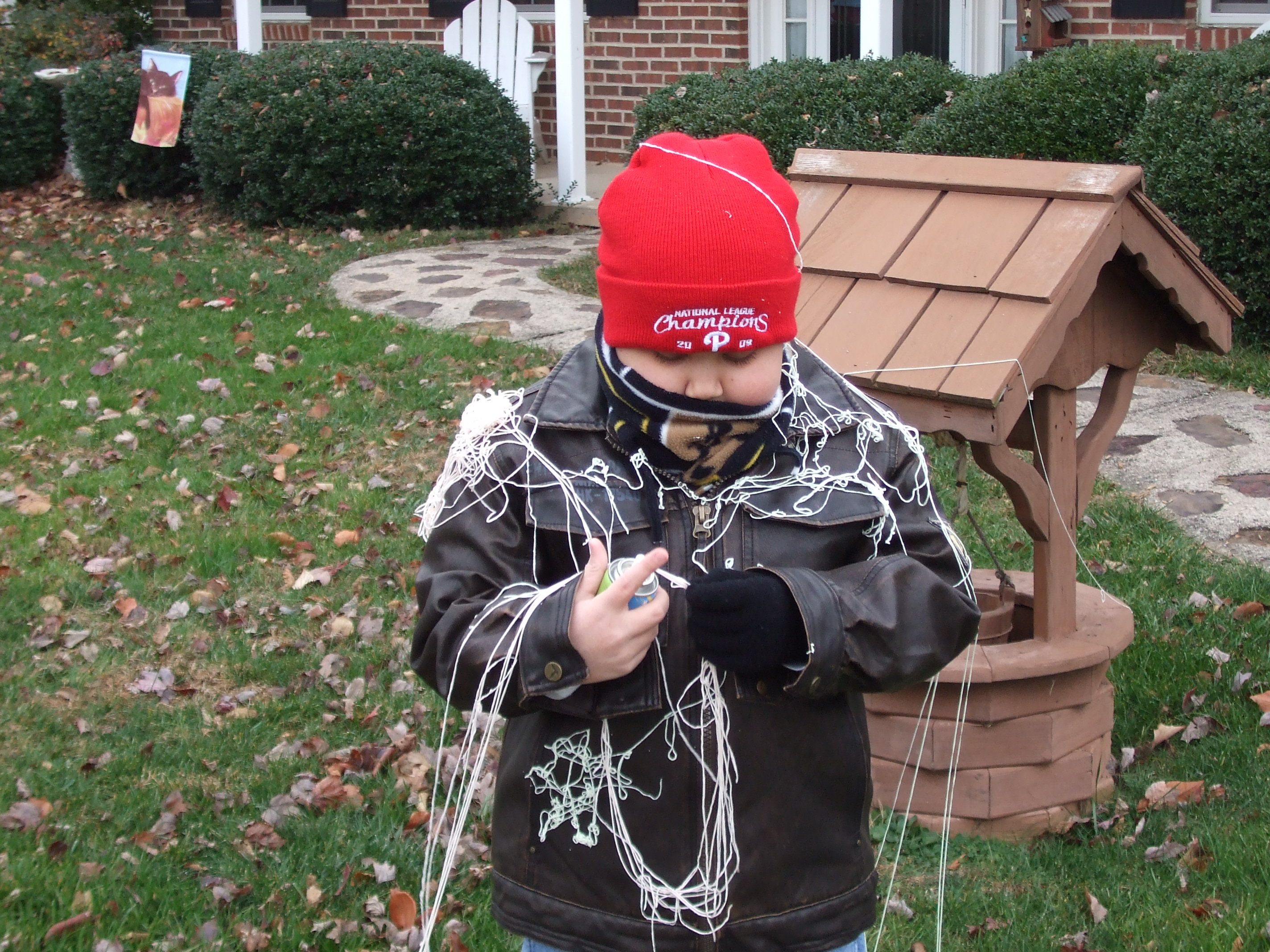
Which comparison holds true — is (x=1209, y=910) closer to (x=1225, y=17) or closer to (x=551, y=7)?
(x=1225, y=17)

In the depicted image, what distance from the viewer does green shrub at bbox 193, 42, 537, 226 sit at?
9.98 m

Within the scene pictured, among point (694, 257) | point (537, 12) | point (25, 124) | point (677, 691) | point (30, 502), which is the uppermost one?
point (537, 12)

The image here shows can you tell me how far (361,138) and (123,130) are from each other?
2.69 m

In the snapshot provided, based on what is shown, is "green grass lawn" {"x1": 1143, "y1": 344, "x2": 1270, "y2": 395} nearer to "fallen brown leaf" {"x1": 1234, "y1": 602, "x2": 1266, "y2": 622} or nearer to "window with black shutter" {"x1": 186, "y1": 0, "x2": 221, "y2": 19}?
"fallen brown leaf" {"x1": 1234, "y1": 602, "x2": 1266, "y2": 622}

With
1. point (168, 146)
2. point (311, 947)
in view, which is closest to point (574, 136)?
point (168, 146)

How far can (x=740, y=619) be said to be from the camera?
5.84 feet

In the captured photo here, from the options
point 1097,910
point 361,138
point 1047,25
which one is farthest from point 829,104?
point 1097,910

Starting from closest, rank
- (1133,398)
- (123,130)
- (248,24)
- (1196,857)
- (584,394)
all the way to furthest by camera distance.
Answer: (584,394), (1196,857), (1133,398), (123,130), (248,24)

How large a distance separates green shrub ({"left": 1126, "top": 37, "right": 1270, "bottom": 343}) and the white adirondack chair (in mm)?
5908

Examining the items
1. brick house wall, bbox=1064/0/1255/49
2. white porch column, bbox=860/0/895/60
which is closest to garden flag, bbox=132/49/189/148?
white porch column, bbox=860/0/895/60

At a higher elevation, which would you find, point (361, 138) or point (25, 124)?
point (25, 124)

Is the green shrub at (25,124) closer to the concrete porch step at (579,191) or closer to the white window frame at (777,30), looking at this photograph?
the concrete porch step at (579,191)

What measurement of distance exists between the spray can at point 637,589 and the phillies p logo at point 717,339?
305mm

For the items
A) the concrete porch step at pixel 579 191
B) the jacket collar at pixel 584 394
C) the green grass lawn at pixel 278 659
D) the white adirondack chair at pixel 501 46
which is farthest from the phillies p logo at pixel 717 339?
the white adirondack chair at pixel 501 46
